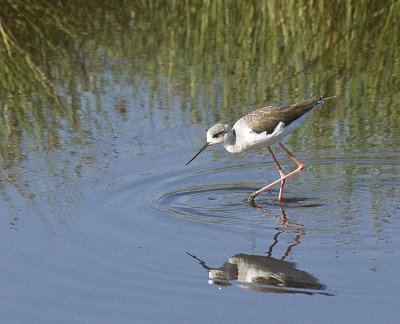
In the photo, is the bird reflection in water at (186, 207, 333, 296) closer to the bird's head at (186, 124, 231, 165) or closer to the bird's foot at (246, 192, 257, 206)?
the bird's foot at (246, 192, 257, 206)

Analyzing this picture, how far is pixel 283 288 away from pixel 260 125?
2.55 meters

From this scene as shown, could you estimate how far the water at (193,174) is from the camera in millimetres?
6250

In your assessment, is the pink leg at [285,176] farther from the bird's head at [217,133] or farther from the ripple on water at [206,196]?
the bird's head at [217,133]

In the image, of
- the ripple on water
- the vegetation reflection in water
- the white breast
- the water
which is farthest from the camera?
the vegetation reflection in water

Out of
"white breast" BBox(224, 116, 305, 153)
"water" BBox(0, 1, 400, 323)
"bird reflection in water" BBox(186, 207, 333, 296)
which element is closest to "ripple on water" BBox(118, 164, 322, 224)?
"water" BBox(0, 1, 400, 323)

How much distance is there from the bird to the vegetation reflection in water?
21.6 inches

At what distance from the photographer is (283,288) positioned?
6.30m

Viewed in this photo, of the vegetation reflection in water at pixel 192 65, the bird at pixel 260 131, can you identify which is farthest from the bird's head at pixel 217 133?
the vegetation reflection in water at pixel 192 65

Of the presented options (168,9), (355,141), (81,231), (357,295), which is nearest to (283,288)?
(357,295)

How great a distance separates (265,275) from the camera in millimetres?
6555

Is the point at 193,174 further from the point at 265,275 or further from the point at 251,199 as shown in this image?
the point at 265,275

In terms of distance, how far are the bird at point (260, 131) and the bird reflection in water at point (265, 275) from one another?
1622 millimetres

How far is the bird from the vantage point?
8.54 m

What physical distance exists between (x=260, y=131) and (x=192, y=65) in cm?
265
